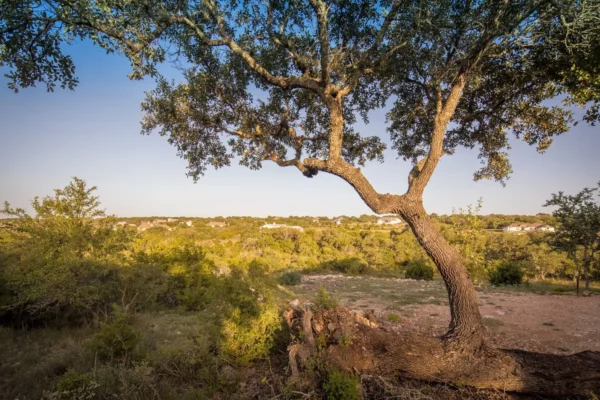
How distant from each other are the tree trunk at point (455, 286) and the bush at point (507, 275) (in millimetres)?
14073

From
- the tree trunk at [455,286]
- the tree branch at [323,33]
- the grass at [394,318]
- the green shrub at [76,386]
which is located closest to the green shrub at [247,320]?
the green shrub at [76,386]

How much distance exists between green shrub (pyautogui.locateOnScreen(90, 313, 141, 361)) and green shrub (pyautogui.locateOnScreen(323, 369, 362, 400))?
3.65 m

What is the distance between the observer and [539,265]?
2330cm

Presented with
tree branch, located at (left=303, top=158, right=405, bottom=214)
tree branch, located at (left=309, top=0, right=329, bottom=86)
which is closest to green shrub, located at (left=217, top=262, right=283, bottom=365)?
tree branch, located at (left=303, top=158, right=405, bottom=214)

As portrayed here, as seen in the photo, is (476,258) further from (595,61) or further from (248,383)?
(248,383)

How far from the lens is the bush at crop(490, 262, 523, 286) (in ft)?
51.0

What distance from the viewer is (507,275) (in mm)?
15555

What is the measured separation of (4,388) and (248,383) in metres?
4.31

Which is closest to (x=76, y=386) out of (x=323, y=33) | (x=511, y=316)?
(x=323, y=33)

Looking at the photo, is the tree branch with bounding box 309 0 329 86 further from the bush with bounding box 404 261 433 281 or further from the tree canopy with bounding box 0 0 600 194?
the bush with bounding box 404 261 433 281

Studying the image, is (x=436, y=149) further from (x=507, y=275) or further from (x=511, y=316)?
(x=507, y=275)

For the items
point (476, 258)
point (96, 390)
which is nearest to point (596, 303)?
point (476, 258)

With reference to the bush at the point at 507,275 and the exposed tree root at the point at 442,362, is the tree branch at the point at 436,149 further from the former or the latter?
the bush at the point at 507,275

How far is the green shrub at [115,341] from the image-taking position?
505cm
